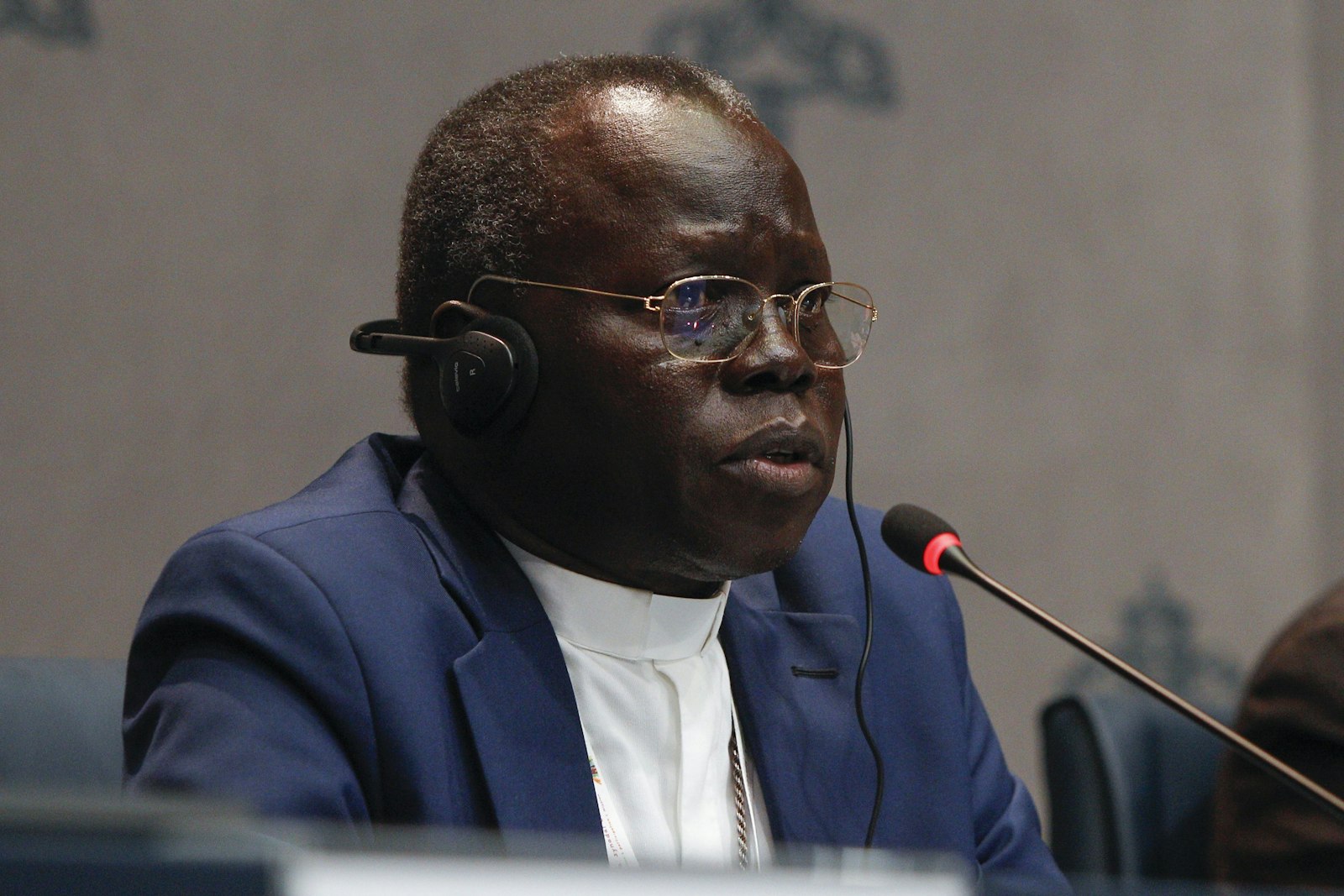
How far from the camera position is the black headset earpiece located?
4.38 feet

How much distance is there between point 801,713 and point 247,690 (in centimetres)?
53

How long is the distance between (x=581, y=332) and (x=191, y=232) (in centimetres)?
135

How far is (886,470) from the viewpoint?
2.95 metres

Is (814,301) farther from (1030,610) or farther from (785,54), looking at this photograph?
(785,54)

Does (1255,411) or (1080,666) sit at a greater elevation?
(1255,411)

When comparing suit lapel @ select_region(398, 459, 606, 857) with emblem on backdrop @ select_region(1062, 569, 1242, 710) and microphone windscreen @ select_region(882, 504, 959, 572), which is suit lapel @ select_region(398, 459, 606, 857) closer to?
microphone windscreen @ select_region(882, 504, 959, 572)

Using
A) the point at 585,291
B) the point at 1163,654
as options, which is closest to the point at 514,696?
the point at 585,291

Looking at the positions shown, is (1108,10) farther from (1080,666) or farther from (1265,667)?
(1265,667)

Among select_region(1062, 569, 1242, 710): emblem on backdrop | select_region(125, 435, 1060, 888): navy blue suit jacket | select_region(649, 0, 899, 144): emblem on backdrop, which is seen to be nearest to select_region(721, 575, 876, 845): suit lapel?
select_region(125, 435, 1060, 888): navy blue suit jacket

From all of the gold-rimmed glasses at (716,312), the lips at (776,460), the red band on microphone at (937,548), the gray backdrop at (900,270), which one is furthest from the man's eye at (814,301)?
the gray backdrop at (900,270)

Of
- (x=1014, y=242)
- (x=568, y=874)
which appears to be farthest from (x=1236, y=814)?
(x=568, y=874)

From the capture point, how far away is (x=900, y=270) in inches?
116

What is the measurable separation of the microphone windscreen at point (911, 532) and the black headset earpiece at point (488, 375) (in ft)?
1.17

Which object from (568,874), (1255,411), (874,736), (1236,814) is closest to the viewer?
(568,874)
